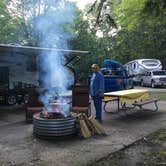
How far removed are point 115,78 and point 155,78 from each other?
9.16 meters

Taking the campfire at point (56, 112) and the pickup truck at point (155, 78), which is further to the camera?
the pickup truck at point (155, 78)

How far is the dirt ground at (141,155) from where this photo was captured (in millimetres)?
5859

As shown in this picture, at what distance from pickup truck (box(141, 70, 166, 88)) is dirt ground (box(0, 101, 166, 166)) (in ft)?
55.2

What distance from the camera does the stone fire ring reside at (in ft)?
24.0

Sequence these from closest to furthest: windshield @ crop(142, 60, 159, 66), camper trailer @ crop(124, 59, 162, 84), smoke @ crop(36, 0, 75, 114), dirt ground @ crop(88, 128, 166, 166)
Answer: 1. dirt ground @ crop(88, 128, 166, 166)
2. smoke @ crop(36, 0, 75, 114)
3. camper trailer @ crop(124, 59, 162, 84)
4. windshield @ crop(142, 60, 159, 66)

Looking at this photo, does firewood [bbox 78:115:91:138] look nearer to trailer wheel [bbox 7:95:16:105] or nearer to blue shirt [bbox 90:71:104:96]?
blue shirt [bbox 90:71:104:96]

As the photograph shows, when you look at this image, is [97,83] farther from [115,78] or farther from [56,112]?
[115,78]

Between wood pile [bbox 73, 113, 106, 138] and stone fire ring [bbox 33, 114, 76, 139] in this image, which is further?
wood pile [bbox 73, 113, 106, 138]

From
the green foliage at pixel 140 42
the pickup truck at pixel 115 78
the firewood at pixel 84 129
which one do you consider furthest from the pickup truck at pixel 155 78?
the firewood at pixel 84 129

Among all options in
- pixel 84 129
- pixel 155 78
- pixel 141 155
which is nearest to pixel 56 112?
pixel 84 129

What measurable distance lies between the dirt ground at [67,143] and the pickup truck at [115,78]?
8181 millimetres

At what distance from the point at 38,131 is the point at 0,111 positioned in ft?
16.2

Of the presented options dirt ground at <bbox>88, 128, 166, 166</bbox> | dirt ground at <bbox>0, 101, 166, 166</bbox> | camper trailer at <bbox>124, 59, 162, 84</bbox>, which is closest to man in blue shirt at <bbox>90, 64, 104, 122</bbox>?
dirt ground at <bbox>0, 101, 166, 166</bbox>

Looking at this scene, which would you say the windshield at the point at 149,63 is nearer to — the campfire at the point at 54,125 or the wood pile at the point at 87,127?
the wood pile at the point at 87,127
